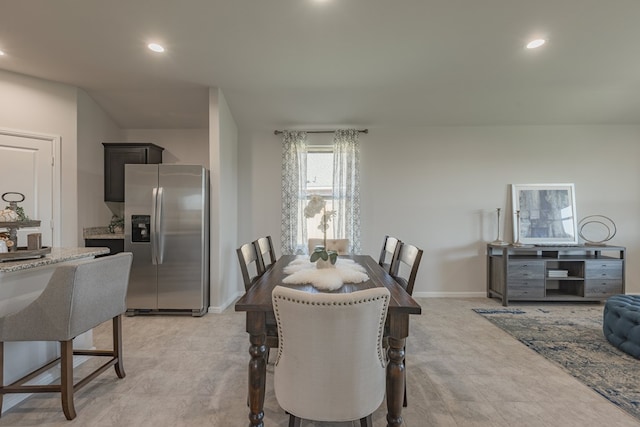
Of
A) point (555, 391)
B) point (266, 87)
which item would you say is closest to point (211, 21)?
point (266, 87)

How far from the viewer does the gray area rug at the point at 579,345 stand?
7.20 ft

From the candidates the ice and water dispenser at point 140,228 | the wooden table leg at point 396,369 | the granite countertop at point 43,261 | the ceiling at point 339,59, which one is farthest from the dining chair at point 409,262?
the ice and water dispenser at point 140,228

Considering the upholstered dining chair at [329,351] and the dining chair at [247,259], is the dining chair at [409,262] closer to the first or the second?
the upholstered dining chair at [329,351]

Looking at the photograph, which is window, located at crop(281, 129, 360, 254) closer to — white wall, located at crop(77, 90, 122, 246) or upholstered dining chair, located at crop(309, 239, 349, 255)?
upholstered dining chair, located at crop(309, 239, 349, 255)

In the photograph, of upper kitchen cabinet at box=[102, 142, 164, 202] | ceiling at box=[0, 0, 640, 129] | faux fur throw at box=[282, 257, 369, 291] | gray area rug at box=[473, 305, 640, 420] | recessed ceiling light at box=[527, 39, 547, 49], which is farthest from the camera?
upper kitchen cabinet at box=[102, 142, 164, 202]

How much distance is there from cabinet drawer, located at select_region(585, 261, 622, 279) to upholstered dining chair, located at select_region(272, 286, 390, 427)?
437 centimetres

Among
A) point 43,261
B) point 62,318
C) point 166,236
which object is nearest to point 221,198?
point 166,236

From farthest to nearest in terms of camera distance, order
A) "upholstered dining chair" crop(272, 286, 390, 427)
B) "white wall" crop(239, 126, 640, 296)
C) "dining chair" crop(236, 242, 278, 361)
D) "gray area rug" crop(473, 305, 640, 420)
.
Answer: "white wall" crop(239, 126, 640, 296)
"gray area rug" crop(473, 305, 640, 420)
"dining chair" crop(236, 242, 278, 361)
"upholstered dining chair" crop(272, 286, 390, 427)

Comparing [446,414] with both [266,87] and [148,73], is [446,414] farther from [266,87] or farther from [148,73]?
[148,73]

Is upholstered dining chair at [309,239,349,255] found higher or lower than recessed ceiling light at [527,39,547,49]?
lower

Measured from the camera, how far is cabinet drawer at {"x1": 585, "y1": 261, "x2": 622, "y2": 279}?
4168 mm

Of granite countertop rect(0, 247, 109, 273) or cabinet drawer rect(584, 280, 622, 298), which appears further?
cabinet drawer rect(584, 280, 622, 298)

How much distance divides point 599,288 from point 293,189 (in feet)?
14.3

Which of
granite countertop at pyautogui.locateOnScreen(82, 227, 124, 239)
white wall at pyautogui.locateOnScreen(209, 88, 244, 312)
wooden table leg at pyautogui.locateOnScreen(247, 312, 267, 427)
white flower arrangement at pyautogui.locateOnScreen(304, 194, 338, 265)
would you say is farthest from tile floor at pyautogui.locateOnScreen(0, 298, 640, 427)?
granite countertop at pyautogui.locateOnScreen(82, 227, 124, 239)
